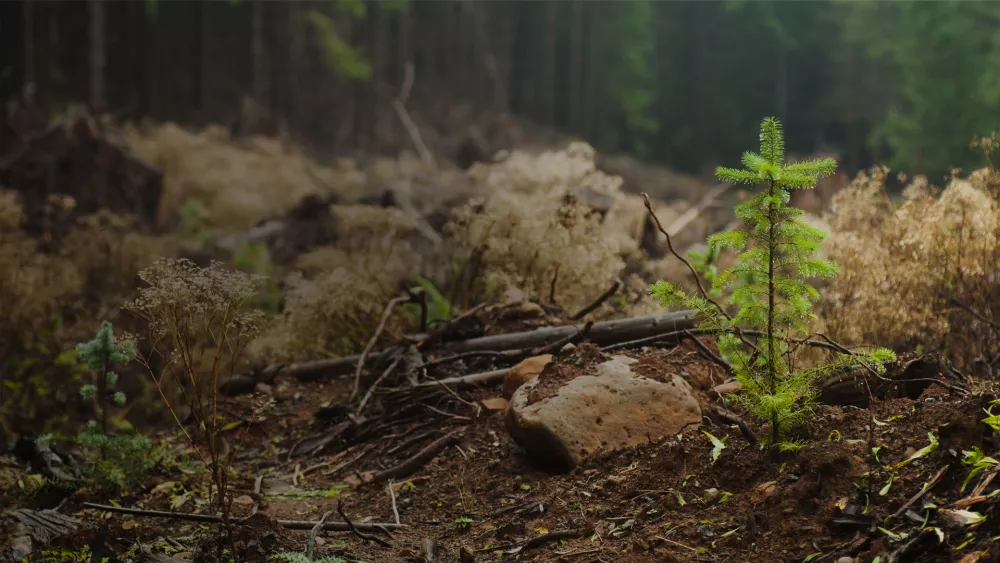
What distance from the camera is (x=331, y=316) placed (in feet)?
26.7

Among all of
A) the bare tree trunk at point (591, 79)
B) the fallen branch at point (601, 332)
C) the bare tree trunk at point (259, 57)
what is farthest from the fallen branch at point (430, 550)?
the bare tree trunk at point (591, 79)

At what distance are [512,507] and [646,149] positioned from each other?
3438 cm

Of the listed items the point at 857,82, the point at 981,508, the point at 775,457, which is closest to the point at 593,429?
the point at 775,457

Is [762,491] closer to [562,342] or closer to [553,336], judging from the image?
[562,342]

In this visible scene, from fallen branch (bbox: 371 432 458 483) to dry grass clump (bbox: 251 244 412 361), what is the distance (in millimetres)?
2317

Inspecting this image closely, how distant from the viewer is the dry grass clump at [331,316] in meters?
8.00

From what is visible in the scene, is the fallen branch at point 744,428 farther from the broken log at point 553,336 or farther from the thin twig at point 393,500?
the thin twig at point 393,500

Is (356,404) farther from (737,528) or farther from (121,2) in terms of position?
(121,2)

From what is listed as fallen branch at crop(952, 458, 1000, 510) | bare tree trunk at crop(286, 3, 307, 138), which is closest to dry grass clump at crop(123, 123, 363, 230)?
bare tree trunk at crop(286, 3, 307, 138)

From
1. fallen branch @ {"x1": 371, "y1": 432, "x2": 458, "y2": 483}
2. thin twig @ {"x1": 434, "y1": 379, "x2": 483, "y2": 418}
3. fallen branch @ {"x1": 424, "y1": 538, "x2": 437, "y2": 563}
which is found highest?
fallen branch @ {"x1": 424, "y1": 538, "x2": 437, "y2": 563}

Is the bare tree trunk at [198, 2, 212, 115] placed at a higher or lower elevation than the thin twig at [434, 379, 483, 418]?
higher

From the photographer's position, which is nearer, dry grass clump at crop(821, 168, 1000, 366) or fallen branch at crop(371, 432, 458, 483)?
fallen branch at crop(371, 432, 458, 483)

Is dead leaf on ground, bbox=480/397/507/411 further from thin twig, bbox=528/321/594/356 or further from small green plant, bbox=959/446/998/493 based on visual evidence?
small green plant, bbox=959/446/998/493

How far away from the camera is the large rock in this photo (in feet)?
15.5
